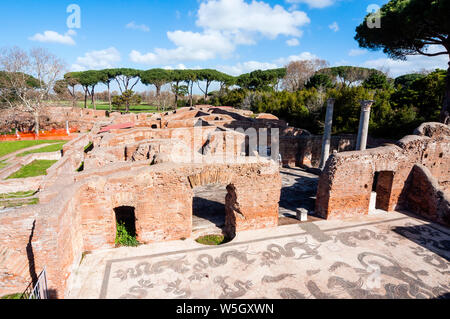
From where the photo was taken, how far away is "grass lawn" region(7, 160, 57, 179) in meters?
12.9

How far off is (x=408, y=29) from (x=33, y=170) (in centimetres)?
2249

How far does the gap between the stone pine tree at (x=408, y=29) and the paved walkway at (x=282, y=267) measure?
36.7 ft

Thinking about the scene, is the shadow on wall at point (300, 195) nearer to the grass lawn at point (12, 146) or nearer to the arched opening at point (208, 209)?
the arched opening at point (208, 209)

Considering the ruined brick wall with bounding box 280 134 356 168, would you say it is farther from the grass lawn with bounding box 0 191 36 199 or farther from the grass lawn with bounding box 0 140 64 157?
the grass lawn with bounding box 0 140 64 157

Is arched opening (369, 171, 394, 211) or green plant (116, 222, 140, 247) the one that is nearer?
green plant (116, 222, 140, 247)

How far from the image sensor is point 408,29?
14.0 meters

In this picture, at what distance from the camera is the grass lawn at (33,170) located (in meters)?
12.9

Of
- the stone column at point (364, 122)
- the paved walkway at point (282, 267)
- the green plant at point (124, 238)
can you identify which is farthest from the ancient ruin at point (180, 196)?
the stone column at point (364, 122)

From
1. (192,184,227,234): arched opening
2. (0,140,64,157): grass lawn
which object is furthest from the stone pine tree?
(0,140,64,157): grass lawn

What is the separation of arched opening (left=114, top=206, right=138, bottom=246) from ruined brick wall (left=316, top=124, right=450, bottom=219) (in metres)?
6.70

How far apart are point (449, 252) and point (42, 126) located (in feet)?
118
